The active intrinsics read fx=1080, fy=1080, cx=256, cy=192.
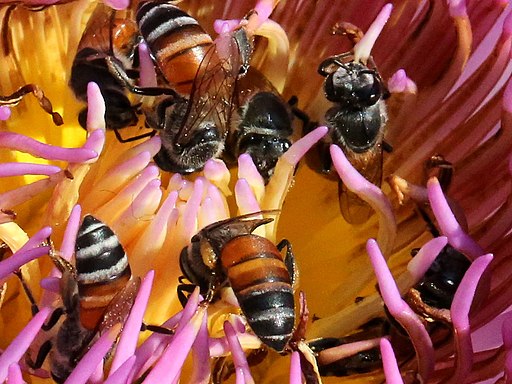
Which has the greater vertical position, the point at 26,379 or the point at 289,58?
the point at 289,58

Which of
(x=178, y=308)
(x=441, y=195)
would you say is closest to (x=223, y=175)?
(x=178, y=308)

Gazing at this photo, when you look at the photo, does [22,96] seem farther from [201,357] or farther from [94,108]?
[201,357]

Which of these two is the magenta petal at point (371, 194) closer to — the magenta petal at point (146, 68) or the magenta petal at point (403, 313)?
the magenta petal at point (403, 313)

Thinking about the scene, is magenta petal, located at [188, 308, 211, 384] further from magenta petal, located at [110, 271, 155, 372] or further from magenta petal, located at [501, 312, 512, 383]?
magenta petal, located at [501, 312, 512, 383]

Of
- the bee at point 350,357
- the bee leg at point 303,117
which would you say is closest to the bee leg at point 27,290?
the bee at point 350,357

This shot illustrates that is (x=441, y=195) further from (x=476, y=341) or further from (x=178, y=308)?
(x=178, y=308)

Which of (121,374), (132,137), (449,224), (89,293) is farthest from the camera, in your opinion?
(132,137)

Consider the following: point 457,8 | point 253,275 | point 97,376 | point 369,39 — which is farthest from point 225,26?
point 97,376
